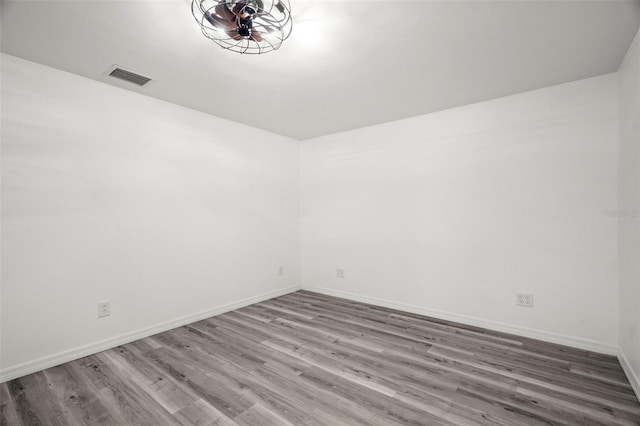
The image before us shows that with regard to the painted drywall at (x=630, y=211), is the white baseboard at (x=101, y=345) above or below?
below

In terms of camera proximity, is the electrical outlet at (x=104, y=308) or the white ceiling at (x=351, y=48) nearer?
the white ceiling at (x=351, y=48)

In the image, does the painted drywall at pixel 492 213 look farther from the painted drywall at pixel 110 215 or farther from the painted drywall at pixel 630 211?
the painted drywall at pixel 110 215

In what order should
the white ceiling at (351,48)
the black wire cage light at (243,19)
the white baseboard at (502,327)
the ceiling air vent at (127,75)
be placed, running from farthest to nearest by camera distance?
the white baseboard at (502,327) → the ceiling air vent at (127,75) → the white ceiling at (351,48) → the black wire cage light at (243,19)

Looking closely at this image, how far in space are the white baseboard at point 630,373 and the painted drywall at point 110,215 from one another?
3470 millimetres

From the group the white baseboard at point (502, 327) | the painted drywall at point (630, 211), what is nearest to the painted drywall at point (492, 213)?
the white baseboard at point (502, 327)

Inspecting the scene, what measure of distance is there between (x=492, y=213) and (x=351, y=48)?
81.9 inches

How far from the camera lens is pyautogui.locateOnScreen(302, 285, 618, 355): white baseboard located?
8.11 ft

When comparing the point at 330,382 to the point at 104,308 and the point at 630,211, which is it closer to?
the point at 104,308

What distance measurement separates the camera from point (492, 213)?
2.97 m

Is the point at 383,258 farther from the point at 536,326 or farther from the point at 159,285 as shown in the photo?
the point at 159,285

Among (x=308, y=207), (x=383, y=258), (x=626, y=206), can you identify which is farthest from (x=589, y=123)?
(x=308, y=207)

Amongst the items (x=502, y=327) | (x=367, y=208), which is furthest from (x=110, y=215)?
(x=502, y=327)

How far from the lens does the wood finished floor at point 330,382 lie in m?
1.71

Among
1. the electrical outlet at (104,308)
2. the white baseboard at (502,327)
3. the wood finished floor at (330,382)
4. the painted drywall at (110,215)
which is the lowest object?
the wood finished floor at (330,382)
